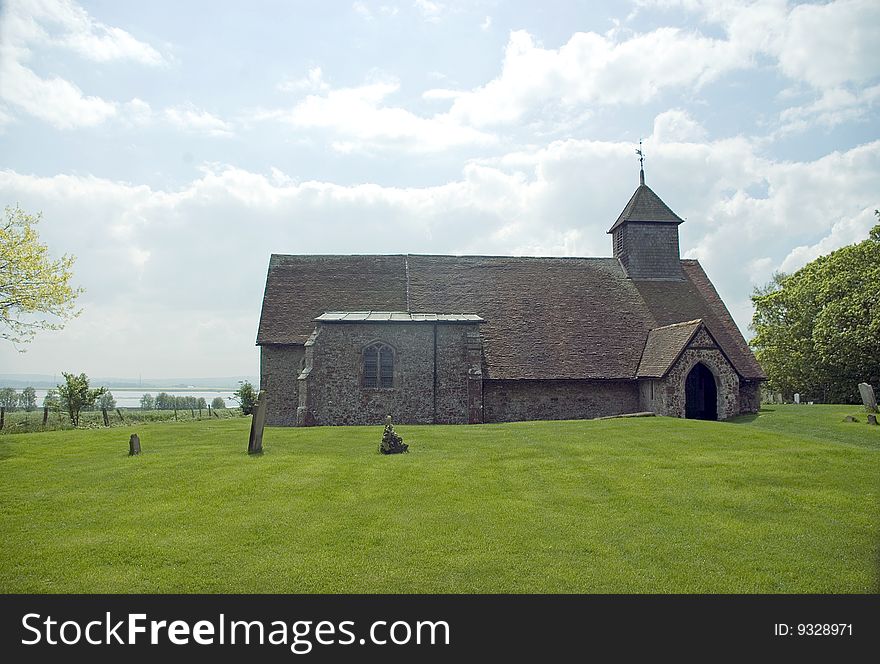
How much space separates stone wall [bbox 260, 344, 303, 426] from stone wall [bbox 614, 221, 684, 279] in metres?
17.8

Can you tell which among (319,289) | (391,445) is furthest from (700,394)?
(319,289)

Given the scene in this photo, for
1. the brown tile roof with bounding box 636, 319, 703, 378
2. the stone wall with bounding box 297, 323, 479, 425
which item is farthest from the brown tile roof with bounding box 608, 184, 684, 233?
the stone wall with bounding box 297, 323, 479, 425

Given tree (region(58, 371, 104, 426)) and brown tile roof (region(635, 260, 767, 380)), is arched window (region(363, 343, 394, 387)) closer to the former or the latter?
brown tile roof (region(635, 260, 767, 380))

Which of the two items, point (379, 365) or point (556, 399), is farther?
point (556, 399)

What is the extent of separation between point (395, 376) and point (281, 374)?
5.58m

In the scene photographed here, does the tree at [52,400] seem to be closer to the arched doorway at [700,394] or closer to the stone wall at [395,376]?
the stone wall at [395,376]

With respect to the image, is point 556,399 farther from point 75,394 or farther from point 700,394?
point 75,394

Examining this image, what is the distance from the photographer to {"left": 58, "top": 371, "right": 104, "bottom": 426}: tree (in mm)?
34000

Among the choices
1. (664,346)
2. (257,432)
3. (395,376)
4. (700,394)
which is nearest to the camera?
(257,432)

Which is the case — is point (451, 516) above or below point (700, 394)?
below

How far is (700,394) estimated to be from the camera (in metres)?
28.3

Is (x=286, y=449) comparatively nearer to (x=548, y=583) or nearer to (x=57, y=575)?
(x=57, y=575)

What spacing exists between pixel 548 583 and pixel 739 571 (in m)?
2.66
